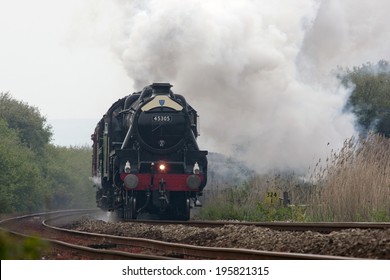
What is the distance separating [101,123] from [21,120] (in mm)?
28394

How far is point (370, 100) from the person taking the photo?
32.5 metres

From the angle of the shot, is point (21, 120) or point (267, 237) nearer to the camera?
point (267, 237)

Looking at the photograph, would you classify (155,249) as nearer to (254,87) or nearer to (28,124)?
(254,87)

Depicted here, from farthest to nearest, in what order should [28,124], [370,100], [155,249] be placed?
[28,124] < [370,100] < [155,249]

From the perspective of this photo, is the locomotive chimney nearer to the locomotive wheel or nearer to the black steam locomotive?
the black steam locomotive

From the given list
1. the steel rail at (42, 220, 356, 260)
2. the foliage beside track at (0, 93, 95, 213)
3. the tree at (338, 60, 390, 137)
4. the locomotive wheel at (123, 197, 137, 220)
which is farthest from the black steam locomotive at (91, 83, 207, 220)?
the foliage beside track at (0, 93, 95, 213)

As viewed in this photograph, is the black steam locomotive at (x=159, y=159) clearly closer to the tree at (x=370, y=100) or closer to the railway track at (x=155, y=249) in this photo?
the railway track at (x=155, y=249)

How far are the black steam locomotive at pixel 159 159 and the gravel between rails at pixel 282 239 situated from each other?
8.36 ft

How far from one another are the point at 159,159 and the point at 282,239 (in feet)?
29.7

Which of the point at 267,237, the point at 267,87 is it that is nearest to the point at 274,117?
the point at 267,87

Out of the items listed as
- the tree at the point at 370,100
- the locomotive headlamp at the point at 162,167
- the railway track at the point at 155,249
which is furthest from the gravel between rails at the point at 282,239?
the tree at the point at 370,100

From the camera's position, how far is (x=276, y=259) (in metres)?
8.60

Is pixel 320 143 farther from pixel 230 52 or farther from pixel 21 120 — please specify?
pixel 21 120

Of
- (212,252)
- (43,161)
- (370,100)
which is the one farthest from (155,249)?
(43,161)
